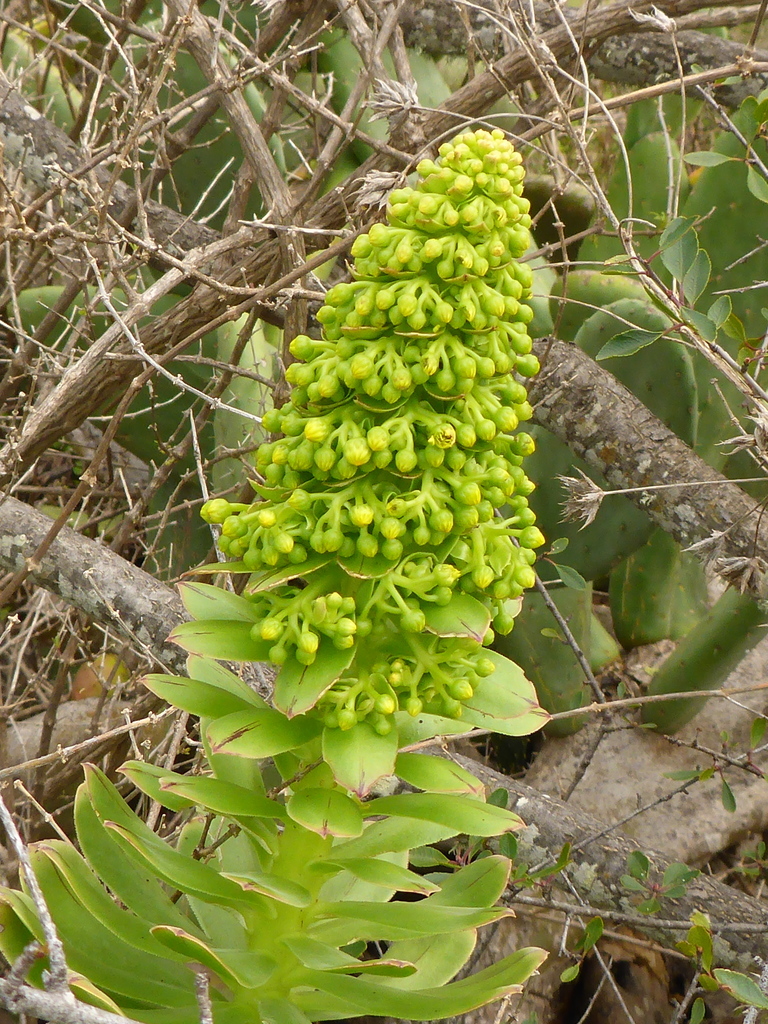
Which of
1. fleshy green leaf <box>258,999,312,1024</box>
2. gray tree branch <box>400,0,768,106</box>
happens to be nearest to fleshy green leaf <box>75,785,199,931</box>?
fleshy green leaf <box>258,999,312,1024</box>

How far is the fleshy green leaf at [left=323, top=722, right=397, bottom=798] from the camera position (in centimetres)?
80

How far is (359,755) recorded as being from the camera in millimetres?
820

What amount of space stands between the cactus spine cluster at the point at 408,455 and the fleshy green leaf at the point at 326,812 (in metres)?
0.08

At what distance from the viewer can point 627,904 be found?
144 cm

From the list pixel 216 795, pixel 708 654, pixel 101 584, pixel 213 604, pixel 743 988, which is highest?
pixel 213 604

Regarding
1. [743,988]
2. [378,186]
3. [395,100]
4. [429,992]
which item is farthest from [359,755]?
[395,100]

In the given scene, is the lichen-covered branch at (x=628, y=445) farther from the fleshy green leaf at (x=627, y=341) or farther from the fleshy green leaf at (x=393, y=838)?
the fleshy green leaf at (x=393, y=838)

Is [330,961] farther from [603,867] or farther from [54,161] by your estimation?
[54,161]

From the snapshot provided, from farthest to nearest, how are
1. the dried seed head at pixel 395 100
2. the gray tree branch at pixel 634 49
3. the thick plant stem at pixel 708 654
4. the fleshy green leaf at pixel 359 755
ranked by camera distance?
the gray tree branch at pixel 634 49
the thick plant stem at pixel 708 654
the dried seed head at pixel 395 100
the fleshy green leaf at pixel 359 755

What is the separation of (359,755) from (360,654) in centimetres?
10

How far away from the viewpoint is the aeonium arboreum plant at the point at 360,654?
32.0 inches

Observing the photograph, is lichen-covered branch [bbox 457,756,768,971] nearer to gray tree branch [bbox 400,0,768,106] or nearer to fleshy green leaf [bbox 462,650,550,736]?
fleshy green leaf [bbox 462,650,550,736]

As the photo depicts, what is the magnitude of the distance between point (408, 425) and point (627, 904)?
0.99 metres

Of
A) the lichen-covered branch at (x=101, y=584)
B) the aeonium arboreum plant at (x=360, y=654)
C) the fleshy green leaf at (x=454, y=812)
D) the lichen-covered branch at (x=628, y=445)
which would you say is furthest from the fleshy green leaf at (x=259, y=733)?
the lichen-covered branch at (x=628, y=445)
